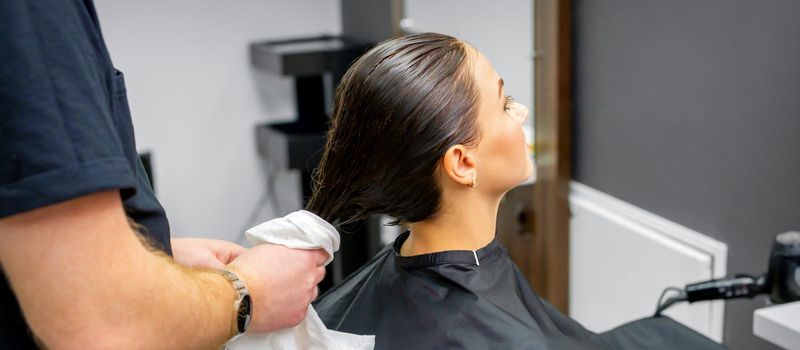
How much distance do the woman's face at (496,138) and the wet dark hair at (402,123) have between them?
0.8 inches

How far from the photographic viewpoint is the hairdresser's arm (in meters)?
0.87

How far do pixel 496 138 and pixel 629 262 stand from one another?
123cm

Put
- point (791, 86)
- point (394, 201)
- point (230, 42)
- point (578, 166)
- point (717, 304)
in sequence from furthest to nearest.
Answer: point (230, 42)
point (578, 166)
point (717, 304)
point (791, 86)
point (394, 201)

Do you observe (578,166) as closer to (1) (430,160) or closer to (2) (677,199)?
(2) (677,199)

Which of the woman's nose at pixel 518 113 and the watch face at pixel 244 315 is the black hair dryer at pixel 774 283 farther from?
the watch face at pixel 244 315

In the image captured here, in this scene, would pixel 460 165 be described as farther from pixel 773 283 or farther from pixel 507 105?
pixel 773 283

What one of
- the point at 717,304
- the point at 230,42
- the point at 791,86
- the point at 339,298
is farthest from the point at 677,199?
the point at 230,42

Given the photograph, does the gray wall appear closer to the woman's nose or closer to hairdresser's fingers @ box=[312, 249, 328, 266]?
the woman's nose

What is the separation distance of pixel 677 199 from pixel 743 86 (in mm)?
398

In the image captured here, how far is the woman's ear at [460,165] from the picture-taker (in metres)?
1.42

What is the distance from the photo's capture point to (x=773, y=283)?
167 cm

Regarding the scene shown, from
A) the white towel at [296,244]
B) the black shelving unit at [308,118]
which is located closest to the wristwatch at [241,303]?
the white towel at [296,244]

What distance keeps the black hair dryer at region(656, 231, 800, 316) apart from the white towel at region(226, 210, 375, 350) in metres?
0.73

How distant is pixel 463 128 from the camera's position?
142 cm
